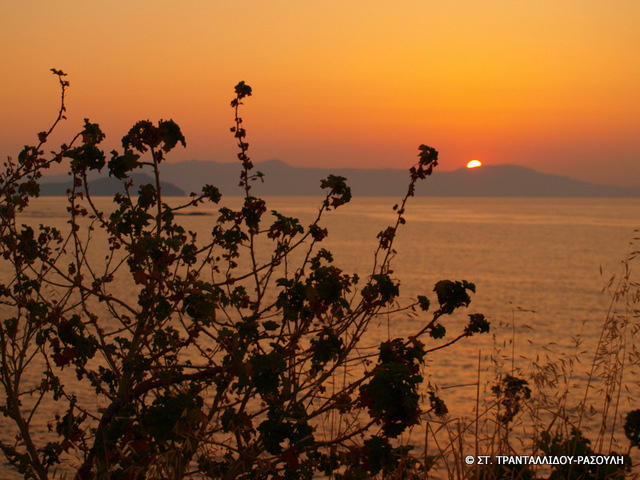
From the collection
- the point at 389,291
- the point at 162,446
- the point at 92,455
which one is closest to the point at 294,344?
the point at 389,291

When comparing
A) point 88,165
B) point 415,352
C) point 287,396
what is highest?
point 88,165

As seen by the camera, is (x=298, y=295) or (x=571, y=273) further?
(x=571, y=273)

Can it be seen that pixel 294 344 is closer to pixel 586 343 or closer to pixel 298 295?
pixel 298 295

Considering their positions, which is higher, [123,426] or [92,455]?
[123,426]

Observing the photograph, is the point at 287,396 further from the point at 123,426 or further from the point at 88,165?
the point at 88,165

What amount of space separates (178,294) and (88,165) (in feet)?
3.43

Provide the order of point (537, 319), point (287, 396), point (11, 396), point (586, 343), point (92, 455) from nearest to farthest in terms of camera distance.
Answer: point (287, 396) < point (92, 455) < point (11, 396) < point (586, 343) < point (537, 319)

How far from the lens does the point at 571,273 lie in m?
38.0

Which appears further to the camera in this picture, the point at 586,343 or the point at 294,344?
the point at 586,343

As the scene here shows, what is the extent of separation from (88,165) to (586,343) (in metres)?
16.0

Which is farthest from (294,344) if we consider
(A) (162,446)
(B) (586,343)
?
(B) (586,343)

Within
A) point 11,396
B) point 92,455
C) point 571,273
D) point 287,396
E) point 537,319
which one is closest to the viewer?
point 287,396

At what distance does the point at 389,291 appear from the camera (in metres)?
3.38

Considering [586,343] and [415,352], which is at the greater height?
[415,352]
